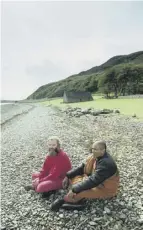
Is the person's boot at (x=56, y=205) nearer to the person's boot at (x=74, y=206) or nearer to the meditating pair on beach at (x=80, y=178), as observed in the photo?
the meditating pair on beach at (x=80, y=178)

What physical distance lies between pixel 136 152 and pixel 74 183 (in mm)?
8314

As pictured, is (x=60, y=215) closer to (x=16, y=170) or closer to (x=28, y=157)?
(x=16, y=170)

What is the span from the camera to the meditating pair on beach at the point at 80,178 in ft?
32.8

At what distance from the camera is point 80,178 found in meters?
10.8

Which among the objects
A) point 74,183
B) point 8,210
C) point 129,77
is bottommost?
point 8,210

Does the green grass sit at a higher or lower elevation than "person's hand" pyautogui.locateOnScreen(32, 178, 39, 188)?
higher

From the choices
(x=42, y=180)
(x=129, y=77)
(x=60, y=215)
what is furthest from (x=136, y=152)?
(x=129, y=77)

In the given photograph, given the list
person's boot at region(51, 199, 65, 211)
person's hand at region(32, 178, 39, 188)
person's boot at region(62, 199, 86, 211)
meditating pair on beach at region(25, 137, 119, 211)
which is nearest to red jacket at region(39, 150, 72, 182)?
meditating pair on beach at region(25, 137, 119, 211)

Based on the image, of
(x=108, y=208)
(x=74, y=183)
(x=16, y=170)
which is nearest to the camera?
(x=108, y=208)

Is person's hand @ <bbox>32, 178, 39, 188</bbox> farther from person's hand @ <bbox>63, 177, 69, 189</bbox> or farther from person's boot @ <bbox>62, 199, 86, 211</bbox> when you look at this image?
person's boot @ <bbox>62, 199, 86, 211</bbox>

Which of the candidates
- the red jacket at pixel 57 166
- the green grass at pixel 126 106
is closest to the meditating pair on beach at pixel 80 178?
the red jacket at pixel 57 166

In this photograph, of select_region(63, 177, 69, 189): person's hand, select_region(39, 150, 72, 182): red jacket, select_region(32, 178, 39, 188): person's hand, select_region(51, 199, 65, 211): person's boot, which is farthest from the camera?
select_region(32, 178, 39, 188): person's hand

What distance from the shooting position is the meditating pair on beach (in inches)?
394

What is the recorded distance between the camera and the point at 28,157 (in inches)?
711
